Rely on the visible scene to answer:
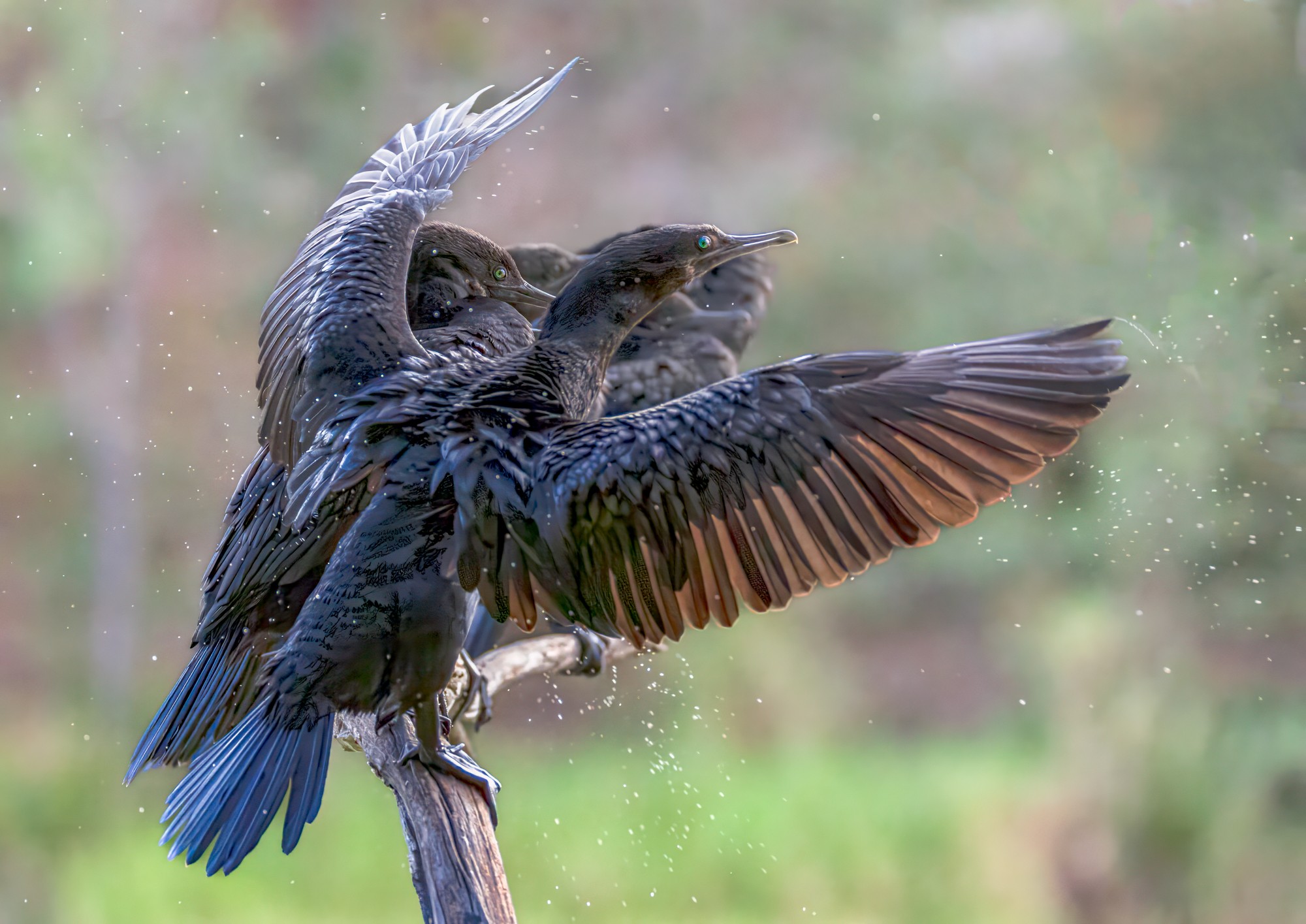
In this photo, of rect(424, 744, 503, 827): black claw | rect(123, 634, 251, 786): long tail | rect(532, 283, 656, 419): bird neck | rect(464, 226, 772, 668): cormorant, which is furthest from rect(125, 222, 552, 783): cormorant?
rect(464, 226, 772, 668): cormorant

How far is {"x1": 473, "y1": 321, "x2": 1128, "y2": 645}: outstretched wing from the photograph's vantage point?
4.44ft

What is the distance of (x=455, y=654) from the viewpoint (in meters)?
1.51

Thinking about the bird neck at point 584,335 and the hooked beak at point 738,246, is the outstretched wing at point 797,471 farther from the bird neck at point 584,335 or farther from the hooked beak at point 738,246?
the hooked beak at point 738,246

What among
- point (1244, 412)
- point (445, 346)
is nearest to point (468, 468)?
point (445, 346)

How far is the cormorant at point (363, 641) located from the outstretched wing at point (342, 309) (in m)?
0.07

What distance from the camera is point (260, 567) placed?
1643mm

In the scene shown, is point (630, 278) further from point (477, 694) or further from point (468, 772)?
point (477, 694)

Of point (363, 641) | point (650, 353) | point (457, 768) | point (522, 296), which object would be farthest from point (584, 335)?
point (650, 353)

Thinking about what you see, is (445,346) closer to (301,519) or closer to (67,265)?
(301,519)

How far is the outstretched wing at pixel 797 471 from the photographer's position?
1353 mm

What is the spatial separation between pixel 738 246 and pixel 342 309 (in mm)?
552

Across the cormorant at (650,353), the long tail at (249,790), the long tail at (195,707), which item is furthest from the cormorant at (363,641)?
the cormorant at (650,353)

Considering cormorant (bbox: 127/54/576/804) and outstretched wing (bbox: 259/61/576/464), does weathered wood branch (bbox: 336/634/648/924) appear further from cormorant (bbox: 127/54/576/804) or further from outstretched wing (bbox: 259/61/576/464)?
outstretched wing (bbox: 259/61/576/464)

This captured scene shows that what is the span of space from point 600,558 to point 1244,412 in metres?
3.05
